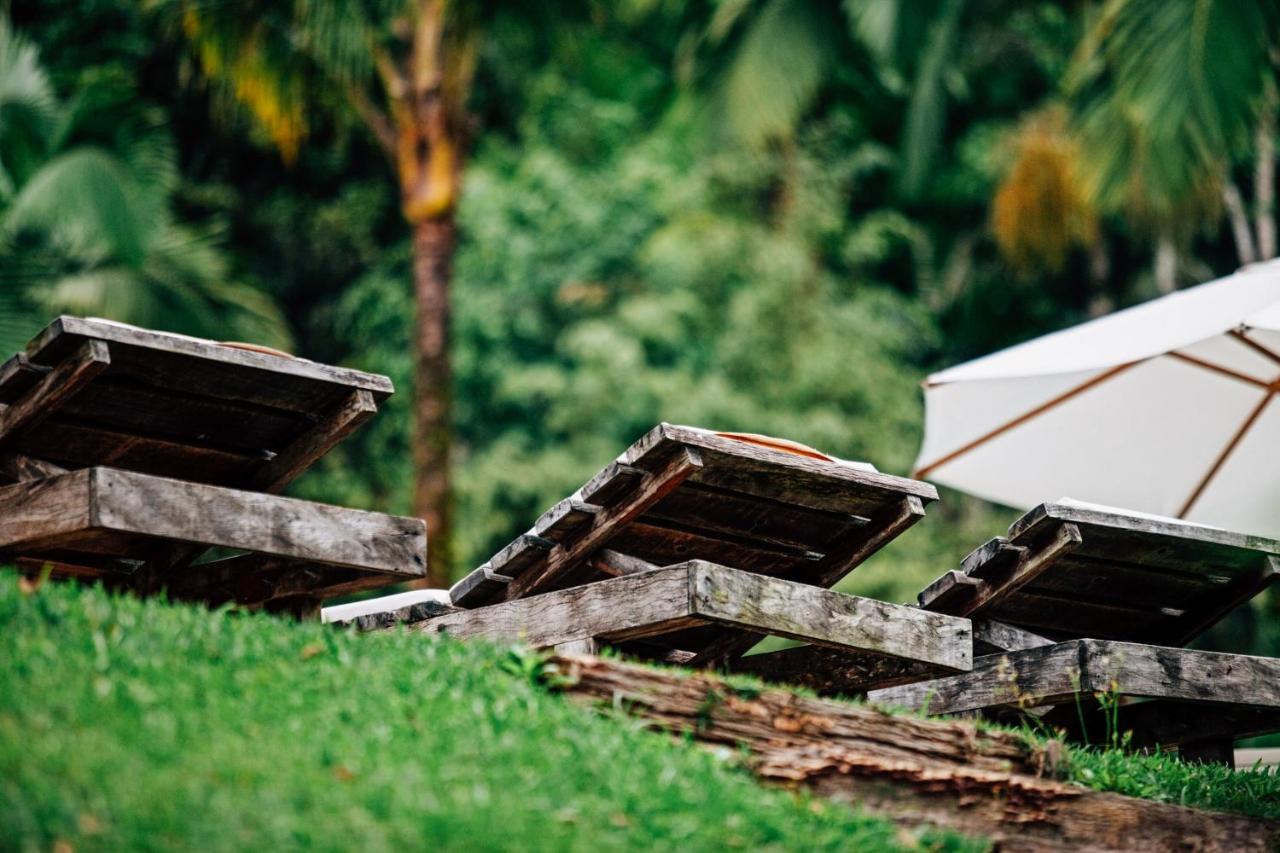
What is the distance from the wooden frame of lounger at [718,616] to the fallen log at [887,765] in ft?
0.96

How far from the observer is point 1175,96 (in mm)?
12414

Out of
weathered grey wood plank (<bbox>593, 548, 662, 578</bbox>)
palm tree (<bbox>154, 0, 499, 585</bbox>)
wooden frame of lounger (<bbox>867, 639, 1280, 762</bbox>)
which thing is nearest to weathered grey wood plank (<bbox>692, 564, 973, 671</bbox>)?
wooden frame of lounger (<bbox>867, 639, 1280, 762</bbox>)

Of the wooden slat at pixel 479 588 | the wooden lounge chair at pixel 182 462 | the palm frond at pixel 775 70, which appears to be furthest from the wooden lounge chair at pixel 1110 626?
the palm frond at pixel 775 70

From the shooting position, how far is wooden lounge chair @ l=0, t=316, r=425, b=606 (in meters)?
4.89

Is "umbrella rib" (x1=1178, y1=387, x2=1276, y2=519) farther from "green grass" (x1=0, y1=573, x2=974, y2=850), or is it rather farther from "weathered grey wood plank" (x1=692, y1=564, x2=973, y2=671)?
"green grass" (x1=0, y1=573, x2=974, y2=850)

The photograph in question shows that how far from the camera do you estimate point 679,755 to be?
4496 mm

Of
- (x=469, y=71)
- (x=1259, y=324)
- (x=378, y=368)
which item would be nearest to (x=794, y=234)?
(x=378, y=368)

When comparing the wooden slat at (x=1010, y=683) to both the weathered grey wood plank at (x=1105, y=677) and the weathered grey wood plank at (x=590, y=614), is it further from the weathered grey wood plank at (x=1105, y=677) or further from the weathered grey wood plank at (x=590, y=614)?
the weathered grey wood plank at (x=590, y=614)

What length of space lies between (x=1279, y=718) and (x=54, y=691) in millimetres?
4492

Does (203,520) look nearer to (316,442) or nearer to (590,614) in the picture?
(316,442)

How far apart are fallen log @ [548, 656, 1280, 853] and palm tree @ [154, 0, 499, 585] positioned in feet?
26.1

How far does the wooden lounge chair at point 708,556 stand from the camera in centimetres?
509

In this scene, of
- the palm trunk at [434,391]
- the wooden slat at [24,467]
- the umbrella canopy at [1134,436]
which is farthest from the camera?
the palm trunk at [434,391]

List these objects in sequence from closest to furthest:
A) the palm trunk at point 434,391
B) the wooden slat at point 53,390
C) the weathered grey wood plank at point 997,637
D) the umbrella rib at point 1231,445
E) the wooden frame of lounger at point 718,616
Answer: the wooden slat at point 53,390 < the wooden frame of lounger at point 718,616 < the weathered grey wood plank at point 997,637 < the umbrella rib at point 1231,445 < the palm trunk at point 434,391
